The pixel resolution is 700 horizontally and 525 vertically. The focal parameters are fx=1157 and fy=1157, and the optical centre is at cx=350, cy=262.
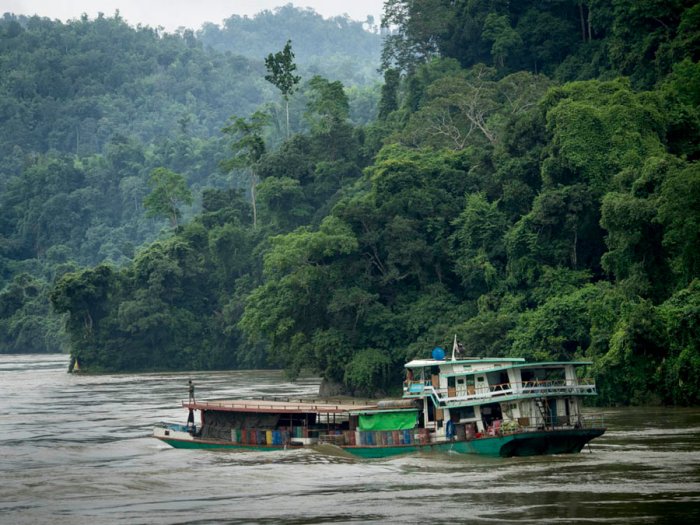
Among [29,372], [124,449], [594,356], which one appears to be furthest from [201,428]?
[29,372]

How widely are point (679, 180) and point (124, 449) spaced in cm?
2534

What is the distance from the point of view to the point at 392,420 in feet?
131

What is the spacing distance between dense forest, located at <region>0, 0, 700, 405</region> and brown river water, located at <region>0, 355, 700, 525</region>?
24.5ft

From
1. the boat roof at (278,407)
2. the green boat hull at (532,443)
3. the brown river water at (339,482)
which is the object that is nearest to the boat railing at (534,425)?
the green boat hull at (532,443)

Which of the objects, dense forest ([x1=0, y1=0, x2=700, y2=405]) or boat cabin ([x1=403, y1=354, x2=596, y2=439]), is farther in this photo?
dense forest ([x1=0, y1=0, x2=700, y2=405])

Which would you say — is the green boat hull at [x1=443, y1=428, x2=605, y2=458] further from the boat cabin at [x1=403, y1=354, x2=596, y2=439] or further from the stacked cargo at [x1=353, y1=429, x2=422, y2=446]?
the stacked cargo at [x1=353, y1=429, x2=422, y2=446]

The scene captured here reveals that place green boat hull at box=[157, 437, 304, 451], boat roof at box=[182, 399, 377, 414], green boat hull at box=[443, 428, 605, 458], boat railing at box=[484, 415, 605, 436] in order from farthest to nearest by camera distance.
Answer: green boat hull at box=[157, 437, 304, 451] → boat roof at box=[182, 399, 377, 414] → boat railing at box=[484, 415, 605, 436] → green boat hull at box=[443, 428, 605, 458]

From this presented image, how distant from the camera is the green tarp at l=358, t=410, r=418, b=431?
130 ft

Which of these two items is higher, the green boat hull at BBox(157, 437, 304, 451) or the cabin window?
the cabin window

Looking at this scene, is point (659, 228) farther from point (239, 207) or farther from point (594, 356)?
point (239, 207)

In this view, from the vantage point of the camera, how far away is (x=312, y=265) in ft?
213

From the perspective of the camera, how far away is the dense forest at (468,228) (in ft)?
169

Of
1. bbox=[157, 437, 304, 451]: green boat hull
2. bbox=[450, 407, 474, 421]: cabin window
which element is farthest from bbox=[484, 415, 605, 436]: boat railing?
bbox=[157, 437, 304, 451]: green boat hull

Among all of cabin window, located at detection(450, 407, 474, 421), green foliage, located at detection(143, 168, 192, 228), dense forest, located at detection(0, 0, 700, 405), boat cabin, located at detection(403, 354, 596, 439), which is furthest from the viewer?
green foliage, located at detection(143, 168, 192, 228)
